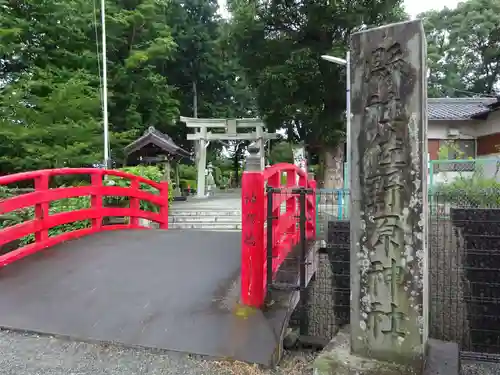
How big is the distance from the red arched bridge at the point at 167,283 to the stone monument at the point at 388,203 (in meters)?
0.75

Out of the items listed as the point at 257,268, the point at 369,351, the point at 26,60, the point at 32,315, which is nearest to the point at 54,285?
the point at 32,315

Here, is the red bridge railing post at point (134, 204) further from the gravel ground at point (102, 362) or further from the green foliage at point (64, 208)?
the gravel ground at point (102, 362)

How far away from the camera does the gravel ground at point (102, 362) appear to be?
107 inches

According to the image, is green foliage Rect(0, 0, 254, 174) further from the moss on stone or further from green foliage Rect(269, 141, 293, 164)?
the moss on stone

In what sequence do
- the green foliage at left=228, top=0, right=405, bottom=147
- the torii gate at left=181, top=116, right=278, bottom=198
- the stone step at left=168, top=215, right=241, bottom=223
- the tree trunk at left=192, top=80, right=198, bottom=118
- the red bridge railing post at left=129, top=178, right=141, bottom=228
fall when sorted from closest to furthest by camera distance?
the red bridge railing post at left=129, top=178, right=141, bottom=228, the stone step at left=168, top=215, right=241, bottom=223, the green foliage at left=228, top=0, right=405, bottom=147, the torii gate at left=181, top=116, right=278, bottom=198, the tree trunk at left=192, top=80, right=198, bottom=118

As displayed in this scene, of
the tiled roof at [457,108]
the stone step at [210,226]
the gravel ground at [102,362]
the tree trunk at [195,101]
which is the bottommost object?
the gravel ground at [102,362]

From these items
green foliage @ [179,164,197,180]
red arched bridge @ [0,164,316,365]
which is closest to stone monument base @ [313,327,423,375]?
red arched bridge @ [0,164,316,365]

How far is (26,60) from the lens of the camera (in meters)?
12.9

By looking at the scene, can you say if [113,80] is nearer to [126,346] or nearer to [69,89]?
[69,89]

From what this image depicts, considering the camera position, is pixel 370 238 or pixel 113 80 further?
pixel 113 80

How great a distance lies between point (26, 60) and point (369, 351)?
14021 mm

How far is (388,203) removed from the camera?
2.68 m

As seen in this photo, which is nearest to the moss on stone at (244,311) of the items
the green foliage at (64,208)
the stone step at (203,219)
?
the green foliage at (64,208)

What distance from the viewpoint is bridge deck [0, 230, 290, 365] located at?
3.09 metres
